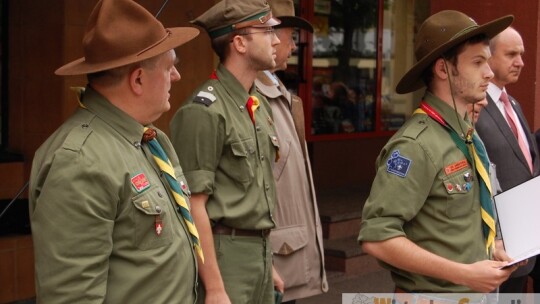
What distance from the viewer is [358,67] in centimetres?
1028

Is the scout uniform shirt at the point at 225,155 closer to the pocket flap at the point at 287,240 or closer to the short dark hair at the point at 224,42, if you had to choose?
the short dark hair at the point at 224,42

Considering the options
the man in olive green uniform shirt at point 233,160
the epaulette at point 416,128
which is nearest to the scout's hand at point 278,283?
the man in olive green uniform shirt at point 233,160

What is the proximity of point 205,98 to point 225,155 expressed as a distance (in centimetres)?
25

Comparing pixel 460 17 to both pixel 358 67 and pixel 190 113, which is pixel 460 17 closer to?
pixel 190 113

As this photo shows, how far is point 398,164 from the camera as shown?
340cm

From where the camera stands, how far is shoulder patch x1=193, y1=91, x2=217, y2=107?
3730mm

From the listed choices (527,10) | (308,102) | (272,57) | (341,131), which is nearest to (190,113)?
(272,57)

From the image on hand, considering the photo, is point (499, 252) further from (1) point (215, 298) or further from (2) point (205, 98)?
(2) point (205, 98)

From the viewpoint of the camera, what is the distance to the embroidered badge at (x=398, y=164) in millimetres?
3377

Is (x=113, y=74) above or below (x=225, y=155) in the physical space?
above

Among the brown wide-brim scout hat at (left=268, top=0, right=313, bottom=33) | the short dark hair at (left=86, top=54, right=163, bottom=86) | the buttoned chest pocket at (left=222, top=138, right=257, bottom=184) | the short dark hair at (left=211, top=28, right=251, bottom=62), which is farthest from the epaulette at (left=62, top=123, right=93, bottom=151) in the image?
the brown wide-brim scout hat at (left=268, top=0, right=313, bottom=33)

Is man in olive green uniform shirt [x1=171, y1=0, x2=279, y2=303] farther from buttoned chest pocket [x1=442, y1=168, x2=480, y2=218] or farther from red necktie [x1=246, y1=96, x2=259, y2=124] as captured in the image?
buttoned chest pocket [x1=442, y1=168, x2=480, y2=218]

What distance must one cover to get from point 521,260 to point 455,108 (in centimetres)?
72

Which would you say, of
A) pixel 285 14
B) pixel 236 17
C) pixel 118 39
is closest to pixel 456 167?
pixel 236 17
